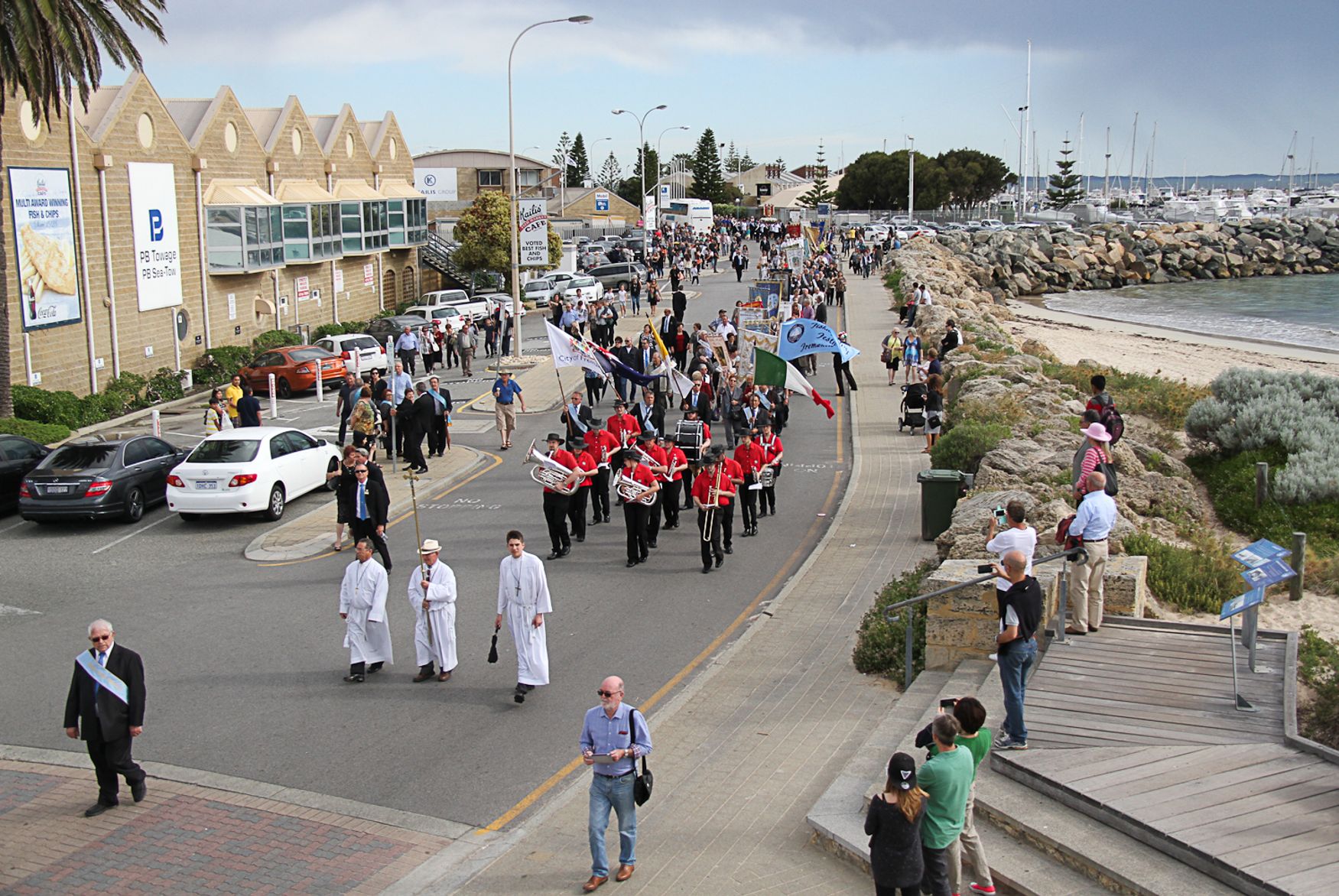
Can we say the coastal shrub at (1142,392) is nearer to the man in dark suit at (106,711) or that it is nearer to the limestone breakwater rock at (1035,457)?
the limestone breakwater rock at (1035,457)

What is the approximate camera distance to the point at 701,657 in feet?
44.7

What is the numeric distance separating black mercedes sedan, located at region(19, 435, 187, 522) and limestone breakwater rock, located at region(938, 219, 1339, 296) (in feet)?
213

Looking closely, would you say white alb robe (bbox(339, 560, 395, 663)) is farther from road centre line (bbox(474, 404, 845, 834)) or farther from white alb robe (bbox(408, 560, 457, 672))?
road centre line (bbox(474, 404, 845, 834))

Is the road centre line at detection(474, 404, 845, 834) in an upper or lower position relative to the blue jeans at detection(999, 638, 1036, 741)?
lower

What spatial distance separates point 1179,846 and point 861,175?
144 m

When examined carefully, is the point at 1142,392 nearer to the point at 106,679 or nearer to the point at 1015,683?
the point at 1015,683

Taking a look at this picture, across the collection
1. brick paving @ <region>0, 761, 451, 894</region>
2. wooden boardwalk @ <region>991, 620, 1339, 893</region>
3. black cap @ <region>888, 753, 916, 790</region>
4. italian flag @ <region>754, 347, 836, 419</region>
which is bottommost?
brick paving @ <region>0, 761, 451, 894</region>

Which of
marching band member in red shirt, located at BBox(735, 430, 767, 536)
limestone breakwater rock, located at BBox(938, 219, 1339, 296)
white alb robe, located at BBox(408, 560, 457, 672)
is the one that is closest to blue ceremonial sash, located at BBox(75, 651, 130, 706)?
white alb robe, located at BBox(408, 560, 457, 672)

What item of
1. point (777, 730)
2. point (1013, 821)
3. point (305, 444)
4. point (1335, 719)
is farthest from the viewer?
point (305, 444)

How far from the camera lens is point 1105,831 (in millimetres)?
8039

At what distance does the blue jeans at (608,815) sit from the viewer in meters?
8.38

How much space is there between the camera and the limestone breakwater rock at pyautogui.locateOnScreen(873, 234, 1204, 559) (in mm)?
15039

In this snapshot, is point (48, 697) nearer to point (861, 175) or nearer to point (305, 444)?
point (305, 444)

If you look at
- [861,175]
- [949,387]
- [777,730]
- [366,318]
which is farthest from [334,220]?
[861,175]
